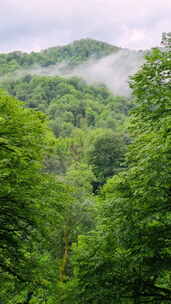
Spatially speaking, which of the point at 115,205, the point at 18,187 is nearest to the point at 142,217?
the point at 115,205

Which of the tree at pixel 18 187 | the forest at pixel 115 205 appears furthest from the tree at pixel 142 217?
the tree at pixel 18 187

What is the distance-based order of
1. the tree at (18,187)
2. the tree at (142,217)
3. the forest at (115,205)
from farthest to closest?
1. the tree at (18,187)
2. the forest at (115,205)
3. the tree at (142,217)

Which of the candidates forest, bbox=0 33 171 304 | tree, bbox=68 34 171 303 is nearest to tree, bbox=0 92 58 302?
forest, bbox=0 33 171 304

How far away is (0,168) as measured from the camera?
36.5 feet

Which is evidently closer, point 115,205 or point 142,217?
point 142,217

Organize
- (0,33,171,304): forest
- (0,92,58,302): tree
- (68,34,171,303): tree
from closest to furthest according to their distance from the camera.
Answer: (68,34,171,303): tree → (0,33,171,304): forest → (0,92,58,302): tree

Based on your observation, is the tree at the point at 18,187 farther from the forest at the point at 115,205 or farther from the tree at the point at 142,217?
the tree at the point at 142,217

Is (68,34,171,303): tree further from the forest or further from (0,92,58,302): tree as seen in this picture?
(0,92,58,302): tree

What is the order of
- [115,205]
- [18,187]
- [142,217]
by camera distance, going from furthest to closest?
1. [18,187]
2. [115,205]
3. [142,217]

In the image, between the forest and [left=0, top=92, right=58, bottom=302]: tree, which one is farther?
[left=0, top=92, right=58, bottom=302]: tree

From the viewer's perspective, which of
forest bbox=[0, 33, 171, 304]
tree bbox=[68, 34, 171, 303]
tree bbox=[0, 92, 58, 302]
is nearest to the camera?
tree bbox=[68, 34, 171, 303]

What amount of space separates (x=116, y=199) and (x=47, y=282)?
4936 millimetres

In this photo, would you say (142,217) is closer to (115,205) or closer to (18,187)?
(115,205)

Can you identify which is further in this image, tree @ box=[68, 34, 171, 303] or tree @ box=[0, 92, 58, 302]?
tree @ box=[0, 92, 58, 302]
